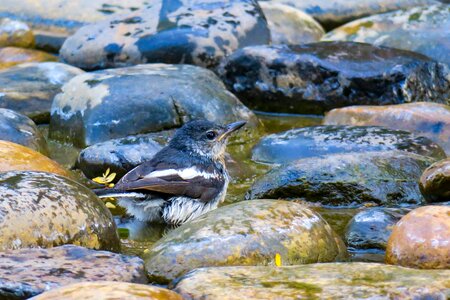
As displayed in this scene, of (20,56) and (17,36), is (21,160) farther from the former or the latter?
(17,36)

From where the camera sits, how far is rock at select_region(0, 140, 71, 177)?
7.14 meters

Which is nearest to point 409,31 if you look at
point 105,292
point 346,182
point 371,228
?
point 346,182

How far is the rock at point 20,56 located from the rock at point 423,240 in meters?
7.79

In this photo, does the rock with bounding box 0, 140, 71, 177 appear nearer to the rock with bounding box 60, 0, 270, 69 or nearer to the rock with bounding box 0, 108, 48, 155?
the rock with bounding box 0, 108, 48, 155

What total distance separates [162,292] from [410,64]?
6.28 m

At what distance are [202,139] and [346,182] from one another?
1.21m

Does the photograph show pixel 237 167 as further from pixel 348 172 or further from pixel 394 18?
pixel 394 18

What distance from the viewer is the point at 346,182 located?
7.35 metres

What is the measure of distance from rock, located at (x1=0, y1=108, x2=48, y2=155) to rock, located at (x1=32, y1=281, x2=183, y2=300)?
13.1ft

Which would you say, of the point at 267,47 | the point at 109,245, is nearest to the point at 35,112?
the point at 267,47

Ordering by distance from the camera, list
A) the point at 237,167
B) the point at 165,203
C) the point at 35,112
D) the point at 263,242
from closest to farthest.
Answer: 1. the point at 263,242
2. the point at 165,203
3. the point at 237,167
4. the point at 35,112

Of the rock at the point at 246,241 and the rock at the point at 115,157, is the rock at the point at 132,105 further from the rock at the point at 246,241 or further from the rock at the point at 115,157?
the rock at the point at 246,241

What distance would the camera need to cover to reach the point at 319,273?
4.96 m

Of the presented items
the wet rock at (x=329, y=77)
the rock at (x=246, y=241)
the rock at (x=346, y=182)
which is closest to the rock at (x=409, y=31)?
the wet rock at (x=329, y=77)
